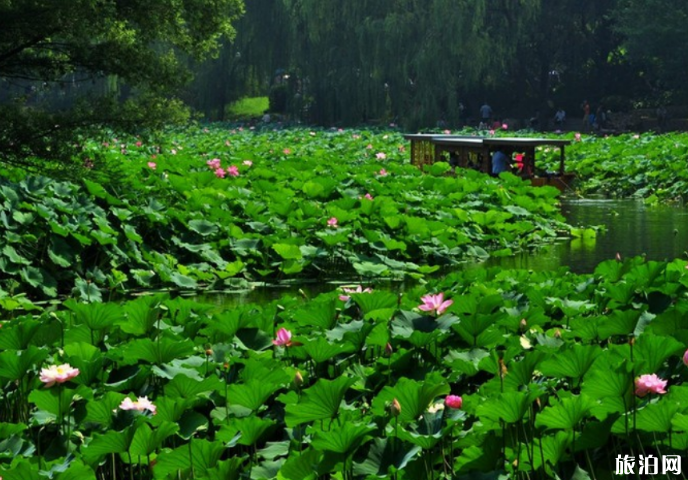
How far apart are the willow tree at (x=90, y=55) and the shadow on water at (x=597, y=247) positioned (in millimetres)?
2781

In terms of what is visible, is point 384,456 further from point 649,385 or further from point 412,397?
point 649,385

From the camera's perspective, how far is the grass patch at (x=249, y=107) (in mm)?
44000

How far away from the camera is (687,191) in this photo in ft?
48.1

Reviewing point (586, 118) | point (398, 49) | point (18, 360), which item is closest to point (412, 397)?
point (18, 360)

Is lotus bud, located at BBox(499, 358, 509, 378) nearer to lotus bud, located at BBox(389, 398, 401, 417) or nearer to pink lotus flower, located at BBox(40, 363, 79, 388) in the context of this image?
lotus bud, located at BBox(389, 398, 401, 417)

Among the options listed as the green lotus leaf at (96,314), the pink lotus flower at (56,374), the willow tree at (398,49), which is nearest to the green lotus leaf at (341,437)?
the pink lotus flower at (56,374)

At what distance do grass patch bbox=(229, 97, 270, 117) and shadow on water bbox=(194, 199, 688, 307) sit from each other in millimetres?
30117

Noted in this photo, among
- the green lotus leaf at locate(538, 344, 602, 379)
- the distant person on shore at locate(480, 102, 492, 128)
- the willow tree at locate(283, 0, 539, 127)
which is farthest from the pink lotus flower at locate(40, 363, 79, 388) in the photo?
the distant person on shore at locate(480, 102, 492, 128)

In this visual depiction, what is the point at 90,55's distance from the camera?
386 inches

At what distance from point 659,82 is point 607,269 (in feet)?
105

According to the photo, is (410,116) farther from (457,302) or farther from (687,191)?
(457,302)

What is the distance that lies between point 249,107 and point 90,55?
36768mm

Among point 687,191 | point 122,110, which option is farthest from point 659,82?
point 122,110
